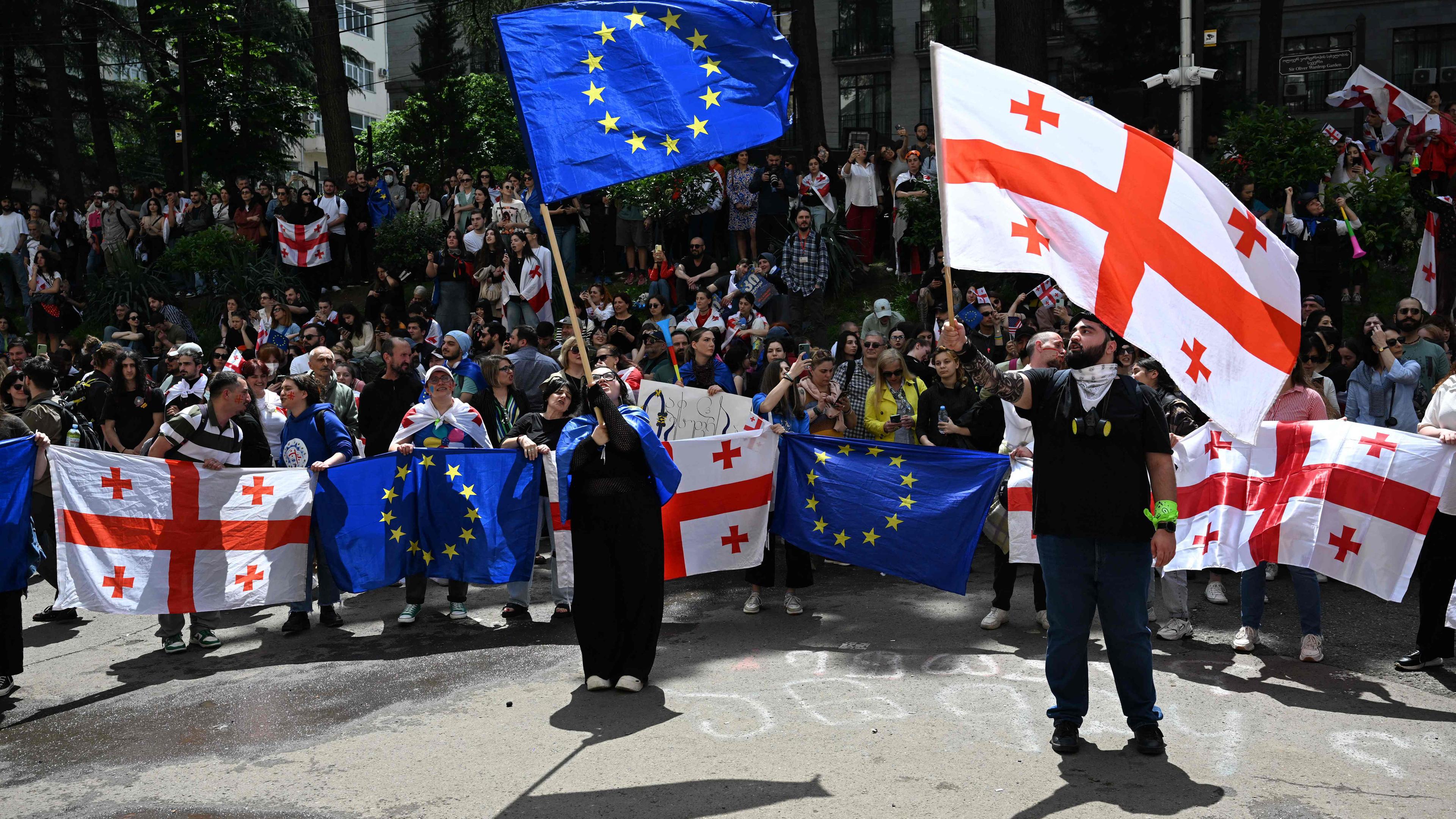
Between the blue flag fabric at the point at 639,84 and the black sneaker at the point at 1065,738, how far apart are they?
323 cm

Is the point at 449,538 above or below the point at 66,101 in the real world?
below

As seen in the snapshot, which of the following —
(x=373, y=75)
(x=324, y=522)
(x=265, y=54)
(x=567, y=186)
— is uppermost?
(x=373, y=75)

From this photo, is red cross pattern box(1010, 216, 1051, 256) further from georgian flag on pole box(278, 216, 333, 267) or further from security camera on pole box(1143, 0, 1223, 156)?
georgian flag on pole box(278, 216, 333, 267)

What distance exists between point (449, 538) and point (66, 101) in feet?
86.1

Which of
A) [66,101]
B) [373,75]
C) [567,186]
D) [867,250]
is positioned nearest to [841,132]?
[66,101]

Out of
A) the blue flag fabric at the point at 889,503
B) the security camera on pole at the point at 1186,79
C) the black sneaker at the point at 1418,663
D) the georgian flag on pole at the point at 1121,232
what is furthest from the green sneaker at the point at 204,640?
the security camera on pole at the point at 1186,79

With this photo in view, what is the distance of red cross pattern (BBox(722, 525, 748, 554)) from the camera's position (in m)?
8.41

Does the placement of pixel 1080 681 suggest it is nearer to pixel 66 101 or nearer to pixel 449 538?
pixel 449 538

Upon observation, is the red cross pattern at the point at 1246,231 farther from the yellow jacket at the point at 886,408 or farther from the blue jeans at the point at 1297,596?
the yellow jacket at the point at 886,408

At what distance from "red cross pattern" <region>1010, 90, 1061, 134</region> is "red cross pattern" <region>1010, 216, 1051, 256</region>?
1.79ft

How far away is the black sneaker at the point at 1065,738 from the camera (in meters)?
5.43

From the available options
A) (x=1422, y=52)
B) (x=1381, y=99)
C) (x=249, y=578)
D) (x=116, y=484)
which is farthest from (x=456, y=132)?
(x=249, y=578)

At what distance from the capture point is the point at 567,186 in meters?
6.20

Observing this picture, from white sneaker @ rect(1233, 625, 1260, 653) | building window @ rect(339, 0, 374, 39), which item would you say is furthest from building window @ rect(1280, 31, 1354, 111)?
building window @ rect(339, 0, 374, 39)
